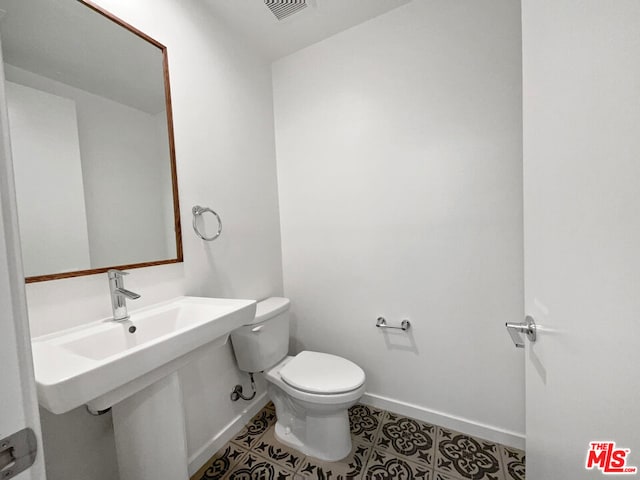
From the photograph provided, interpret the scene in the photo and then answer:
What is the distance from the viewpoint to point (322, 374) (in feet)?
4.42

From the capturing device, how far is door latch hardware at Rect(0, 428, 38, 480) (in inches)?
11.1

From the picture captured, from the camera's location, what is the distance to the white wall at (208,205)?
0.92 meters

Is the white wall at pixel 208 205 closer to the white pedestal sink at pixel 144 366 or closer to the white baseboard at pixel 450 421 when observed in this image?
the white pedestal sink at pixel 144 366

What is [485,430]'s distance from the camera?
1.39 m

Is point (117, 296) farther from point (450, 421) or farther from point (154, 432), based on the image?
point (450, 421)

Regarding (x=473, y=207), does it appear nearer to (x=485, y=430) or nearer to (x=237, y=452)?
(x=485, y=430)

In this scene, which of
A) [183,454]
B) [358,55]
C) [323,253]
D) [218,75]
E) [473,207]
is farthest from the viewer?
[323,253]

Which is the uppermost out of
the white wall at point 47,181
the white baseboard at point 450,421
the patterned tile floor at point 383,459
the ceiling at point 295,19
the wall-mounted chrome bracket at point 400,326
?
the ceiling at point 295,19

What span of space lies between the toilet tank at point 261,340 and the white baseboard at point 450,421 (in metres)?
0.72

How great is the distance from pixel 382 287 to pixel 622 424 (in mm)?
1231

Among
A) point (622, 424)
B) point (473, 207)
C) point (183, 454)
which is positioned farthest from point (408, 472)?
point (473, 207)

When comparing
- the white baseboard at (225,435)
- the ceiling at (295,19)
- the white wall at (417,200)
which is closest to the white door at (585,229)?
the white wall at (417,200)

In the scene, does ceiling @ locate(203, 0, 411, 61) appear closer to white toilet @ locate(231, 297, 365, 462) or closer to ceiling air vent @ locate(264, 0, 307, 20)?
ceiling air vent @ locate(264, 0, 307, 20)

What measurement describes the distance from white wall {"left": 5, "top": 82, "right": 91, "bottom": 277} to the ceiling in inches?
39.8
